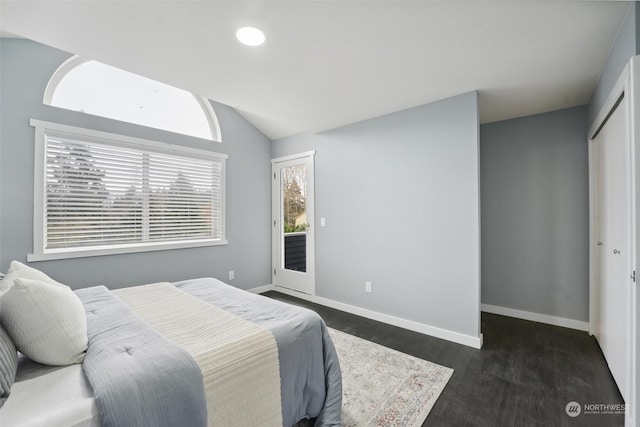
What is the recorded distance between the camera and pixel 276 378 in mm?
1310

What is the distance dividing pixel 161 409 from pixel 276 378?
51cm

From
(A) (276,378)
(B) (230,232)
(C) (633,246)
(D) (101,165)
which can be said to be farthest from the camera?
(B) (230,232)

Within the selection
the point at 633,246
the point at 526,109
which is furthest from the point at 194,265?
the point at 526,109

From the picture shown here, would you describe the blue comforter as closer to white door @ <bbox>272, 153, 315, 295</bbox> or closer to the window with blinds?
the window with blinds

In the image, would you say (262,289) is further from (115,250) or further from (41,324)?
(41,324)

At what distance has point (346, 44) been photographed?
5.97ft

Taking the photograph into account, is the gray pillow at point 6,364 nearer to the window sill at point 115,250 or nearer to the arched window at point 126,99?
the window sill at point 115,250

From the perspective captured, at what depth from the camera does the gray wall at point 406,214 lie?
101 inches

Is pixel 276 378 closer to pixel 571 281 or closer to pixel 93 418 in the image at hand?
pixel 93 418

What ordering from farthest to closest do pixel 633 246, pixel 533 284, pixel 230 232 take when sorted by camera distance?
pixel 230 232 < pixel 533 284 < pixel 633 246

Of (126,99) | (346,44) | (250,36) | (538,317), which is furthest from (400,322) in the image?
(126,99)

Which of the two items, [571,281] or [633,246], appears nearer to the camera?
[633,246]

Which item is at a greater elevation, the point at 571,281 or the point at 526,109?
the point at 526,109

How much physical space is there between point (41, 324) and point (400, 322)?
2860mm
